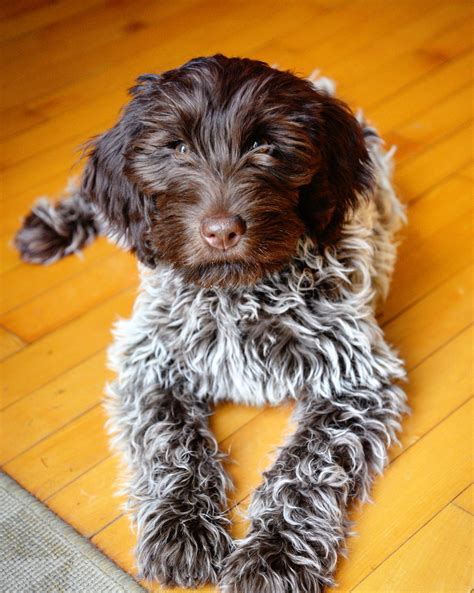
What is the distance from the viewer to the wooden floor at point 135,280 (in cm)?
228

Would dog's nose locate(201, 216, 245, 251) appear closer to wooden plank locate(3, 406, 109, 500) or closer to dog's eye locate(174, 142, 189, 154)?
dog's eye locate(174, 142, 189, 154)

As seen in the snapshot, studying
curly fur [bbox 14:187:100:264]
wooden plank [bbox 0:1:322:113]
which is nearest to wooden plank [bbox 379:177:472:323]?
curly fur [bbox 14:187:100:264]

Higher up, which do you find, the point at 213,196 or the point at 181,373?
the point at 213,196

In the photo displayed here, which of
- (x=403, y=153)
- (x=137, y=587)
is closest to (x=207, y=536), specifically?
(x=137, y=587)

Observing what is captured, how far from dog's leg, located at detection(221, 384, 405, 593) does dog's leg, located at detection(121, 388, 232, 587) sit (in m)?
0.09

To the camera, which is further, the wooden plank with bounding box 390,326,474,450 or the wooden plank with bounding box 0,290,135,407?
the wooden plank with bounding box 0,290,135,407

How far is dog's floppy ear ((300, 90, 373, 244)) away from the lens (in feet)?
7.56

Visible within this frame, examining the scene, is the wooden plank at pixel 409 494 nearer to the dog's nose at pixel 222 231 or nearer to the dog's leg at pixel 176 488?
the dog's leg at pixel 176 488

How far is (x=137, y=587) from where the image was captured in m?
2.11

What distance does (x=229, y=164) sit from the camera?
6.98 ft

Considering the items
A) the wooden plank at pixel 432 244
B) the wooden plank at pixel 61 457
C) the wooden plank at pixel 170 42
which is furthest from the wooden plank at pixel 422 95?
the wooden plank at pixel 61 457

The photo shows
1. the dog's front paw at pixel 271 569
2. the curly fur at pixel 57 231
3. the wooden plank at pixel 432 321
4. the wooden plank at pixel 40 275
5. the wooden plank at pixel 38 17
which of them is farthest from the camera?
the wooden plank at pixel 38 17

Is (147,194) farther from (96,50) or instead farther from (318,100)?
(96,50)

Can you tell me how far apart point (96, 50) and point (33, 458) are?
289 cm
